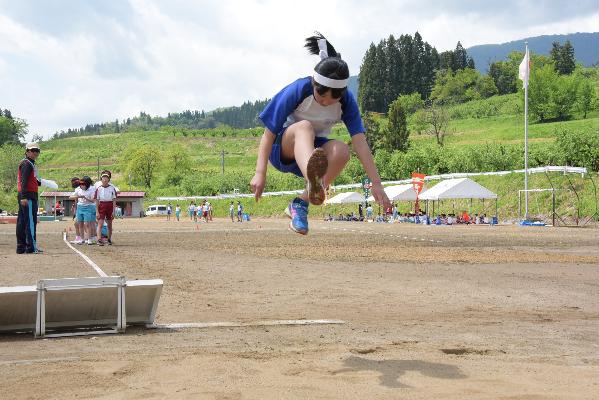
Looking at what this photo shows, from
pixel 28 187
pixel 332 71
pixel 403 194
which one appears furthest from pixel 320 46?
pixel 403 194

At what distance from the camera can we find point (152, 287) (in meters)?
7.25

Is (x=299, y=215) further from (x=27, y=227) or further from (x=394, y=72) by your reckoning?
(x=394, y=72)

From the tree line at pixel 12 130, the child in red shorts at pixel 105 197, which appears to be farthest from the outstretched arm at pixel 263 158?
the tree line at pixel 12 130

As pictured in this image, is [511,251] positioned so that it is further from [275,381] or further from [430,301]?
[275,381]

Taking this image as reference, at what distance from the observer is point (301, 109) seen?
274 inches

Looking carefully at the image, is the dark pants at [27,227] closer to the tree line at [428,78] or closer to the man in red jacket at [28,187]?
the man in red jacket at [28,187]

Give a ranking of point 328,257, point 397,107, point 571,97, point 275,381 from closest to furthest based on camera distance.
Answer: point 275,381
point 328,257
point 397,107
point 571,97

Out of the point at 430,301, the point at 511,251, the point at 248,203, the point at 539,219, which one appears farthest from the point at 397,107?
the point at 430,301

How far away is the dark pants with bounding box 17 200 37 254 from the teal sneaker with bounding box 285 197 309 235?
1073 centimetres

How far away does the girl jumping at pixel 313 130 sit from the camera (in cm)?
659

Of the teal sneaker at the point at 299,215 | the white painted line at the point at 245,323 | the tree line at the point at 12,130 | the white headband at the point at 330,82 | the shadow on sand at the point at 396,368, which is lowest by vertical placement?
the white painted line at the point at 245,323

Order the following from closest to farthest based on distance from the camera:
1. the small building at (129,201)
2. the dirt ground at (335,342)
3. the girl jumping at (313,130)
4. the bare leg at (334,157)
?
1. the dirt ground at (335,342)
2. the girl jumping at (313,130)
3. the bare leg at (334,157)
4. the small building at (129,201)

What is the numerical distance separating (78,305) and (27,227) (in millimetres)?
10317

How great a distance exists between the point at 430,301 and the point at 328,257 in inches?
330
